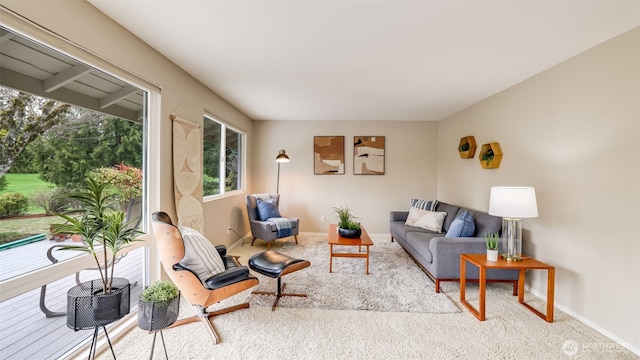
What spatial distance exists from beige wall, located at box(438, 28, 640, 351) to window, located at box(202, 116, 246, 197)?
3990 millimetres

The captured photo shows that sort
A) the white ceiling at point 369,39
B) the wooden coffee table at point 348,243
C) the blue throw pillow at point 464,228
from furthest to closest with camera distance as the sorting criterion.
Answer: the wooden coffee table at point 348,243 < the blue throw pillow at point 464,228 < the white ceiling at point 369,39

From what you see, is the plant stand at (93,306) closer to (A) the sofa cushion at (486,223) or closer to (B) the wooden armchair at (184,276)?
(B) the wooden armchair at (184,276)

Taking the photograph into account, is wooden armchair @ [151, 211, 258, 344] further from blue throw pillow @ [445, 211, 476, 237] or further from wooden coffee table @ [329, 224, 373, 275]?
blue throw pillow @ [445, 211, 476, 237]

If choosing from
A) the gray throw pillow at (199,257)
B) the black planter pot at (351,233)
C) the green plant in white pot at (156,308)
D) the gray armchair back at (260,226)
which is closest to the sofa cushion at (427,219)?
the black planter pot at (351,233)

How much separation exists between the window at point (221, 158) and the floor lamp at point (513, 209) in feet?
11.3

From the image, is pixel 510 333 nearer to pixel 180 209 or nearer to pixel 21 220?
pixel 180 209

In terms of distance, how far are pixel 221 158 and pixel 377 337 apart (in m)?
3.40

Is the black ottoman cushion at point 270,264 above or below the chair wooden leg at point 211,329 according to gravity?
above

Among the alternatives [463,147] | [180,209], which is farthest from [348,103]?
[180,209]

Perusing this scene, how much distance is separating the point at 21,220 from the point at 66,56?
1.08m

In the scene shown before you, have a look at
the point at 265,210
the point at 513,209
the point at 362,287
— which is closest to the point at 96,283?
the point at 362,287

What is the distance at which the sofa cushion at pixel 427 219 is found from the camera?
3965 millimetres

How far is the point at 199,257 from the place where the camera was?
6.99 ft

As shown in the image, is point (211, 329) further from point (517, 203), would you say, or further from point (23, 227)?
point (517, 203)
